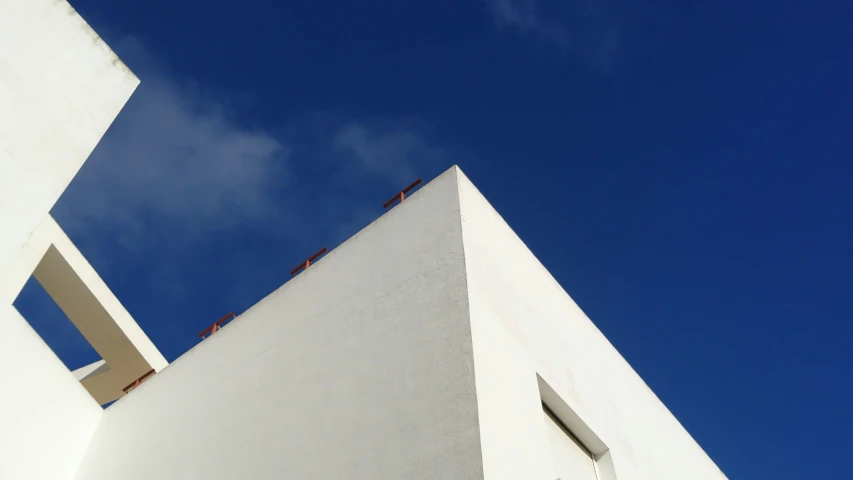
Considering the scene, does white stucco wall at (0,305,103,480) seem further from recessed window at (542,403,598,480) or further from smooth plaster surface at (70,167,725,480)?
recessed window at (542,403,598,480)

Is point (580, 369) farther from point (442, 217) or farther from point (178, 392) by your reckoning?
point (178, 392)

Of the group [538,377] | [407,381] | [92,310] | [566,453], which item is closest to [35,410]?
[92,310]

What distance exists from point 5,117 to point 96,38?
2.69 metres

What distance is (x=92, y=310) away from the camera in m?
13.3

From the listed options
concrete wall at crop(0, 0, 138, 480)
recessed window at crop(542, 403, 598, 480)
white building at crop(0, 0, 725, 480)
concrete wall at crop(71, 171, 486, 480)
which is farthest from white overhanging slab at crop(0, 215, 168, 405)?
recessed window at crop(542, 403, 598, 480)

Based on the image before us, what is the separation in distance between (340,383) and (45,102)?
616cm

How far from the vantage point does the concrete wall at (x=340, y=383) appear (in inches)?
247

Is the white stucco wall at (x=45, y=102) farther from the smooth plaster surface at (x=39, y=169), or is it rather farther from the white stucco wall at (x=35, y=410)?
the white stucco wall at (x=35, y=410)

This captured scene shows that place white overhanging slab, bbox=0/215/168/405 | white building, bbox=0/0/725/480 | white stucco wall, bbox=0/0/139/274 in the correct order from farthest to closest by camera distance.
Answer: white overhanging slab, bbox=0/215/168/405 < white stucco wall, bbox=0/0/139/274 < white building, bbox=0/0/725/480

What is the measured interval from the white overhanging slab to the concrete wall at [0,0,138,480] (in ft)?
5.76

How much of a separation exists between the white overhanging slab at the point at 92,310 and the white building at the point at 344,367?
114 millimetres

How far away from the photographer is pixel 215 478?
8.04 metres

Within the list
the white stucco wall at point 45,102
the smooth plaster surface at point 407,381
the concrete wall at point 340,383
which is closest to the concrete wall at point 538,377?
the smooth plaster surface at point 407,381

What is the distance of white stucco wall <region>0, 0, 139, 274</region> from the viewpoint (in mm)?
9125
